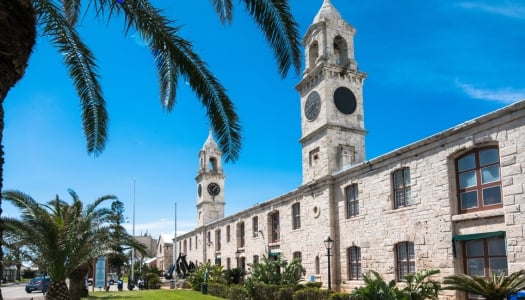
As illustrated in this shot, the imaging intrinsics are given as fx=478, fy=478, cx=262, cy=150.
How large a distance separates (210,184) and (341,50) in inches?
1095

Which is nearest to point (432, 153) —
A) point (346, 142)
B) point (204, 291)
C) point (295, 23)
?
point (346, 142)

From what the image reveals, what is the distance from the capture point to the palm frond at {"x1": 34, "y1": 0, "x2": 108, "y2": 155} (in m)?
7.87

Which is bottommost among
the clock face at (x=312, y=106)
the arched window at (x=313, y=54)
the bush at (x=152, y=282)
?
the bush at (x=152, y=282)

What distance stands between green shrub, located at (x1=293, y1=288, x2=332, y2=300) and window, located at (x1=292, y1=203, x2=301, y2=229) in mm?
7189

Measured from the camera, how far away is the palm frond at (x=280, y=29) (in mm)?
8102

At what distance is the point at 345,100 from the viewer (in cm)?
2608

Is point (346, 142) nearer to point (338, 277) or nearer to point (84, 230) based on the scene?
point (338, 277)

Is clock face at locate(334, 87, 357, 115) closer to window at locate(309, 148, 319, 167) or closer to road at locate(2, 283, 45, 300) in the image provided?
window at locate(309, 148, 319, 167)

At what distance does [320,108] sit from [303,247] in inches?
303

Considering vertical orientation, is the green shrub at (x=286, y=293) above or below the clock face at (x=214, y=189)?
below

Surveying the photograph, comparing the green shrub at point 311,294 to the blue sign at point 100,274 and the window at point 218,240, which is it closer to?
the blue sign at point 100,274

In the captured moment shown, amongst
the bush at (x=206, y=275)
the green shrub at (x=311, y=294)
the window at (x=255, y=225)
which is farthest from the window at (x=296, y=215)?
the bush at (x=206, y=275)

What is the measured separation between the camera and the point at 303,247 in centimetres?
2638

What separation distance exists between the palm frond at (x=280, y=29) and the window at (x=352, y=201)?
1450 centimetres
